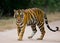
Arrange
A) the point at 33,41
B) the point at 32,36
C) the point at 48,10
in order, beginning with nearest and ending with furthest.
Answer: the point at 33,41 < the point at 32,36 < the point at 48,10

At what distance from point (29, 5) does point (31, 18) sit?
11.5 m

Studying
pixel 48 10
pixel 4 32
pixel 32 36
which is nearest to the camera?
pixel 32 36

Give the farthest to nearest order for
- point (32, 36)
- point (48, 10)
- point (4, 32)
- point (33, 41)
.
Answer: point (48, 10), point (4, 32), point (32, 36), point (33, 41)

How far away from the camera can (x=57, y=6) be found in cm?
2750

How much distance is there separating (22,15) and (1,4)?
10279 millimetres

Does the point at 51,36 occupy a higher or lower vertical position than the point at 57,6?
lower

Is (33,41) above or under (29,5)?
under

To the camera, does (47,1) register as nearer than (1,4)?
No

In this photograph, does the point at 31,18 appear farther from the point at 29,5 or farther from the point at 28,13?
the point at 29,5

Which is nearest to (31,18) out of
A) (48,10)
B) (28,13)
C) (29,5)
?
(28,13)

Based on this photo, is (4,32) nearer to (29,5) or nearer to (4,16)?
(4,16)

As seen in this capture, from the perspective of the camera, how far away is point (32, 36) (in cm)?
1309

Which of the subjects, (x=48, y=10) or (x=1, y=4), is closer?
(x=1, y=4)

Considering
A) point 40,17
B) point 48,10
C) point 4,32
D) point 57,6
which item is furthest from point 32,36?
point 57,6
